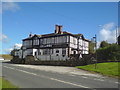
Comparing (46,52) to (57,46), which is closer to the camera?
(57,46)

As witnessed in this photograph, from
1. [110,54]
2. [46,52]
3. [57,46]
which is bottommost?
[110,54]

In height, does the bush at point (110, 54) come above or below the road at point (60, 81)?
above

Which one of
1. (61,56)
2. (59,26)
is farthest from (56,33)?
(61,56)

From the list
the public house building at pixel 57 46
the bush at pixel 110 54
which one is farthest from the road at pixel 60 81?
the public house building at pixel 57 46

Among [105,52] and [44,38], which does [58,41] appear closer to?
[44,38]

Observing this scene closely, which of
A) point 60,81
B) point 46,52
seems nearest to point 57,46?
point 46,52

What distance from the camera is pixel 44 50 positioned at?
57625 millimetres

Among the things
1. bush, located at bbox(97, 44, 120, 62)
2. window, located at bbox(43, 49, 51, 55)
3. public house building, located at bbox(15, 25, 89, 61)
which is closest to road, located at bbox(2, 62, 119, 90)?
bush, located at bbox(97, 44, 120, 62)

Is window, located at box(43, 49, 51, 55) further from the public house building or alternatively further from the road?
the road

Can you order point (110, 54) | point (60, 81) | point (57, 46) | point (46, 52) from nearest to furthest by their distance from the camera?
point (60, 81), point (110, 54), point (57, 46), point (46, 52)

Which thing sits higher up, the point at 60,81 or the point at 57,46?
the point at 57,46

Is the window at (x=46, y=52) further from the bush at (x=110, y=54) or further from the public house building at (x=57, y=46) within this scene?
the bush at (x=110, y=54)

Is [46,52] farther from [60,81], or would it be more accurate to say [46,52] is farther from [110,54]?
[60,81]

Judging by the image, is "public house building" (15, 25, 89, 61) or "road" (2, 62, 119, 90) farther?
"public house building" (15, 25, 89, 61)
